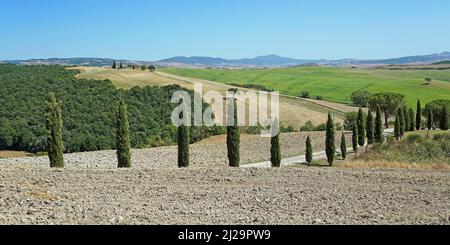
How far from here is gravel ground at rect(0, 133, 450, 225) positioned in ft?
35.6

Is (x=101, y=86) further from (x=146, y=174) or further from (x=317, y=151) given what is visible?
(x=146, y=174)

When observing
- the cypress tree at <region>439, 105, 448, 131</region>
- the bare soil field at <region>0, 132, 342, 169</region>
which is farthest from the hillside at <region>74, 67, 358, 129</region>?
the cypress tree at <region>439, 105, 448, 131</region>

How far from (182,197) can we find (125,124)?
1525cm

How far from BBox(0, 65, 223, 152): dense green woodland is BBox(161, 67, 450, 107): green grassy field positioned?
4805cm

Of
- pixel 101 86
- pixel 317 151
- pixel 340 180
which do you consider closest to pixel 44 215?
pixel 340 180

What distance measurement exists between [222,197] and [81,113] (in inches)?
1812

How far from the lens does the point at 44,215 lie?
10734 millimetres

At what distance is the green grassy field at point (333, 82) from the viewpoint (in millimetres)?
99688

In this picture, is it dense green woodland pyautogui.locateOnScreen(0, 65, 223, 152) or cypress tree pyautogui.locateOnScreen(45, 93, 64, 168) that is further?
dense green woodland pyautogui.locateOnScreen(0, 65, 223, 152)

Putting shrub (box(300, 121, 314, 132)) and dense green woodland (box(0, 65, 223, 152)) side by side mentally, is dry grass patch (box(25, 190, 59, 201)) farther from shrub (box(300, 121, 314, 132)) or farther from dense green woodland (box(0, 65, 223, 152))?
shrub (box(300, 121, 314, 132))

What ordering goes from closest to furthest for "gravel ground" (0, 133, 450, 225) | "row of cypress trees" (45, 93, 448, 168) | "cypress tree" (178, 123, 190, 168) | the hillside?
"gravel ground" (0, 133, 450, 225), "row of cypress trees" (45, 93, 448, 168), "cypress tree" (178, 123, 190, 168), the hillside

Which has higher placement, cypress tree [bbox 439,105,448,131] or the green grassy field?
the green grassy field

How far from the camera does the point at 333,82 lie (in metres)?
120
